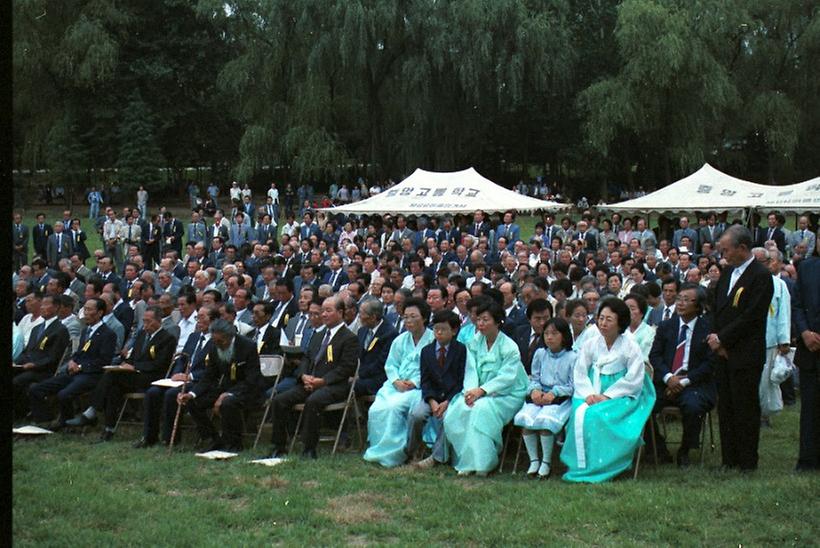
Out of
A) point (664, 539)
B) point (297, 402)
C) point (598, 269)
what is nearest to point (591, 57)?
point (598, 269)

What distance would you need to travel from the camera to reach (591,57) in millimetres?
37875

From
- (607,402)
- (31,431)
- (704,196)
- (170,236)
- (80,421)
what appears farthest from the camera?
(170,236)

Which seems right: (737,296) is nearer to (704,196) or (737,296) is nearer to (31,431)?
(31,431)

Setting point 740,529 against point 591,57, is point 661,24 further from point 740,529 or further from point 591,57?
point 740,529

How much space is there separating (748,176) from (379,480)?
36684mm

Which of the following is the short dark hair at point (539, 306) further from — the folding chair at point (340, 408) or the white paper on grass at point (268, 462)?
the white paper on grass at point (268, 462)

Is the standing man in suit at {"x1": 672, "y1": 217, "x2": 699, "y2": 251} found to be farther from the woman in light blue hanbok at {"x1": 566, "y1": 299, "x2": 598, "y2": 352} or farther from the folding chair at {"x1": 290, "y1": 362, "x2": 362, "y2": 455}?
the folding chair at {"x1": 290, "y1": 362, "x2": 362, "y2": 455}

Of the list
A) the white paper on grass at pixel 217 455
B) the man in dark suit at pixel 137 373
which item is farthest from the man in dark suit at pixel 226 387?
the man in dark suit at pixel 137 373

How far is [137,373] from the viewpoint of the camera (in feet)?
31.2

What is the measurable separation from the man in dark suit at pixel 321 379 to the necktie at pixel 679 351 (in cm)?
285

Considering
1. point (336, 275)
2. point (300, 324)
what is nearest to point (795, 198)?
point (336, 275)

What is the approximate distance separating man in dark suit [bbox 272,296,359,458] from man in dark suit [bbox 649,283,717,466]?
2.74 metres

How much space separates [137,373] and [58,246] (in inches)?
454

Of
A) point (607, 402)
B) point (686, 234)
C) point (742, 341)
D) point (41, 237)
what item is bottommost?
point (607, 402)
